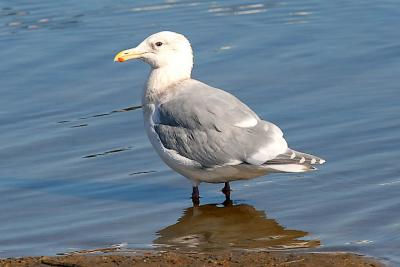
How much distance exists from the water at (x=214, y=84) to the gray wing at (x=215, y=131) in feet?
1.51

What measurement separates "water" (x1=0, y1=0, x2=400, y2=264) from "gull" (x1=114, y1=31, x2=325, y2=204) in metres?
0.33

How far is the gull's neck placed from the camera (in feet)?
30.0

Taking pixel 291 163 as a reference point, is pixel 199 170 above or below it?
below

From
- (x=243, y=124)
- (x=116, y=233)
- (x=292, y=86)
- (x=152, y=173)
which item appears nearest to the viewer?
(x=116, y=233)

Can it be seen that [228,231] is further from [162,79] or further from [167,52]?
[167,52]

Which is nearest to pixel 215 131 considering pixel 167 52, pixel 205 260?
pixel 167 52

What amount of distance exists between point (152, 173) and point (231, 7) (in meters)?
5.74

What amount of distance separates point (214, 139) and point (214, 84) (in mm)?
3270

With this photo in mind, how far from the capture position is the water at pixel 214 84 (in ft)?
26.3

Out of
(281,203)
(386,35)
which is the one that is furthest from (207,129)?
(386,35)

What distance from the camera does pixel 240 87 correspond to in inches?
456

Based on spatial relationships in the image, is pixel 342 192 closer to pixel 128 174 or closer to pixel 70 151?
pixel 128 174

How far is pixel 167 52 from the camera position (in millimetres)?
9258

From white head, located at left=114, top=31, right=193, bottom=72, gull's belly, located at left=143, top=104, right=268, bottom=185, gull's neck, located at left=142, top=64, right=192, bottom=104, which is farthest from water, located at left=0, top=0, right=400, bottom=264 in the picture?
white head, located at left=114, top=31, right=193, bottom=72
